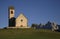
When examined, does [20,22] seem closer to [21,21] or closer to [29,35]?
[21,21]

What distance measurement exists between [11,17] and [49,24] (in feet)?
140

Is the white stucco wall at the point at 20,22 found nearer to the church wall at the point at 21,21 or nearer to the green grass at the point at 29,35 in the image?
the church wall at the point at 21,21

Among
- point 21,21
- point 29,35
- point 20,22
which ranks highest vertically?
point 21,21

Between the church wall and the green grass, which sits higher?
the church wall

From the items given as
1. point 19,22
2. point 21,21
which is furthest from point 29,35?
point 21,21

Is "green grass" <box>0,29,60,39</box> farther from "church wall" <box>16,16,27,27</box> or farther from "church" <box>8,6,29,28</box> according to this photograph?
"church wall" <box>16,16,27,27</box>

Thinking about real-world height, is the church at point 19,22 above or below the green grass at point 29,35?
above

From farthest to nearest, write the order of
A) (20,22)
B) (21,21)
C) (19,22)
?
(21,21), (20,22), (19,22)

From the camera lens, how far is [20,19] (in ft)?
259

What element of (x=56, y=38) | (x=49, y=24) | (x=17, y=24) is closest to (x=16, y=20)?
(x=17, y=24)

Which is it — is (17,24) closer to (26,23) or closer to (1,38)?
(26,23)

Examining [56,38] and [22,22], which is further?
[22,22]

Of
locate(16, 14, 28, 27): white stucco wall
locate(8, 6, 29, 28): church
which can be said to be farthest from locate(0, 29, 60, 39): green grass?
locate(16, 14, 28, 27): white stucco wall

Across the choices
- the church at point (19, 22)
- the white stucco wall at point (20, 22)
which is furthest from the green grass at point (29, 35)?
the white stucco wall at point (20, 22)
